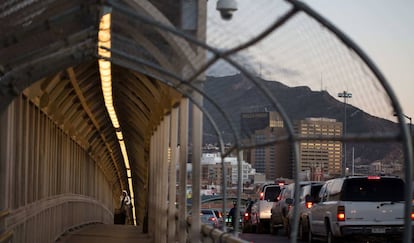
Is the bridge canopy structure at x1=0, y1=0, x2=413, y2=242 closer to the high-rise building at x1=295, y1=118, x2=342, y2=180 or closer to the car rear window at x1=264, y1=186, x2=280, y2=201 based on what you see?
the high-rise building at x1=295, y1=118, x2=342, y2=180

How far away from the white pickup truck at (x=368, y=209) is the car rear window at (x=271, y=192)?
14615mm

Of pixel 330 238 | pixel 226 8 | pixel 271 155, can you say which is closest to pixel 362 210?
pixel 330 238

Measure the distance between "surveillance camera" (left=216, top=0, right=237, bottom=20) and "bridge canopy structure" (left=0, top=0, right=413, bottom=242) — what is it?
87mm

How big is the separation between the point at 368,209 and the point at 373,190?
16.4 inches

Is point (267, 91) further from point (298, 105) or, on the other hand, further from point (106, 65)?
point (106, 65)

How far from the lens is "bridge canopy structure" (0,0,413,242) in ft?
27.9

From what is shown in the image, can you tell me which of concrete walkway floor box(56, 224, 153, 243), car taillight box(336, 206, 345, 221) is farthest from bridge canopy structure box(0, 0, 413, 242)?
car taillight box(336, 206, 345, 221)

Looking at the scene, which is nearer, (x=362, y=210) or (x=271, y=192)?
(x=362, y=210)

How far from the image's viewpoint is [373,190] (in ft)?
71.5

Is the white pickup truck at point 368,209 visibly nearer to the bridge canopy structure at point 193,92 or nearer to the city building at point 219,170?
the city building at point 219,170

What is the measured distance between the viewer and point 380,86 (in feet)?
23.7

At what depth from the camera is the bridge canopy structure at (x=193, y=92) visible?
27.9ft

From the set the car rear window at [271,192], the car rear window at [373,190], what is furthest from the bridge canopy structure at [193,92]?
the car rear window at [271,192]

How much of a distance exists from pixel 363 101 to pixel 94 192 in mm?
37976
